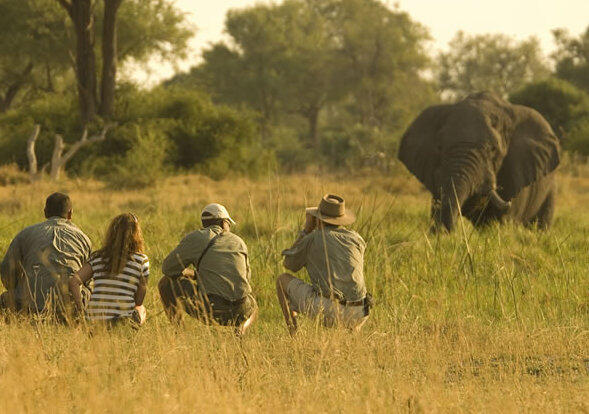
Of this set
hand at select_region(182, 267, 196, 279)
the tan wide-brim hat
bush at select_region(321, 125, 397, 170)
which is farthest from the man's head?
bush at select_region(321, 125, 397, 170)

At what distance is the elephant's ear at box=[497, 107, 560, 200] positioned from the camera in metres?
12.8

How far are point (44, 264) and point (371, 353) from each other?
2.37m

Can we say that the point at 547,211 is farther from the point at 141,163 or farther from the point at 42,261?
the point at 141,163

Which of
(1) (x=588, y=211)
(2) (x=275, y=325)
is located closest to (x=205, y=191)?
(1) (x=588, y=211)

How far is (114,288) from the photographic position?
6418 mm

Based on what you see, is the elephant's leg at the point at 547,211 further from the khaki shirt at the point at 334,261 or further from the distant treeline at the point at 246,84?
the khaki shirt at the point at 334,261

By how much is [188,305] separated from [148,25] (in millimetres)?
25723

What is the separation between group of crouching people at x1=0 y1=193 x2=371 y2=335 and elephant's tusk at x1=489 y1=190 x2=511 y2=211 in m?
5.72

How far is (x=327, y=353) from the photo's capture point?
230 inches

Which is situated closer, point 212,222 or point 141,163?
point 212,222

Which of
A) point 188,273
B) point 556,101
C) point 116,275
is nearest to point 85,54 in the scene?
point 556,101

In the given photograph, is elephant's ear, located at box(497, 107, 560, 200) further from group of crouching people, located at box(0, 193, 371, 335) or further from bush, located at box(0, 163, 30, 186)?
bush, located at box(0, 163, 30, 186)

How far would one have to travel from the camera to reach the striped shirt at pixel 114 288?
6.38 m

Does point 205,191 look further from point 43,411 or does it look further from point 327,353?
point 43,411
